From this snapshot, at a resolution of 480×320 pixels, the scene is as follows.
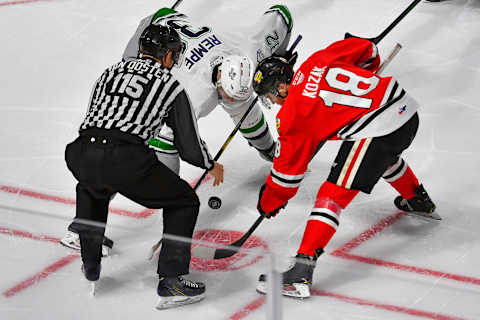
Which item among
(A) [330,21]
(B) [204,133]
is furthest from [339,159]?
(A) [330,21]

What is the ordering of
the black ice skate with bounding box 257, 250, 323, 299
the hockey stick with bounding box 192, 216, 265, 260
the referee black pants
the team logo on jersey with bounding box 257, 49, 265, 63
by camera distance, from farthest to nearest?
the team logo on jersey with bounding box 257, 49, 265, 63
the referee black pants
the hockey stick with bounding box 192, 216, 265, 260
the black ice skate with bounding box 257, 250, 323, 299

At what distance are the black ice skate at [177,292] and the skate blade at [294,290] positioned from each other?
1.09 ft

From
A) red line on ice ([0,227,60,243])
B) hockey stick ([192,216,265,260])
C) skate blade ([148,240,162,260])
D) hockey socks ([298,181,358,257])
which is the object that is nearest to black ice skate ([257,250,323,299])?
hockey stick ([192,216,265,260])

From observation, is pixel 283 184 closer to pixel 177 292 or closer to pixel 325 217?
pixel 325 217

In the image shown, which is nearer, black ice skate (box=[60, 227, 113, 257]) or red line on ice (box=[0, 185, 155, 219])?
black ice skate (box=[60, 227, 113, 257])

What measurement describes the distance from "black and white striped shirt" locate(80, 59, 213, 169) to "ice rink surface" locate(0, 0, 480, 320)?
38cm

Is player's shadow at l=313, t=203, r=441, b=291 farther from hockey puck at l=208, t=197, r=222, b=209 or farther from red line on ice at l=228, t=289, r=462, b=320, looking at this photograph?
hockey puck at l=208, t=197, r=222, b=209

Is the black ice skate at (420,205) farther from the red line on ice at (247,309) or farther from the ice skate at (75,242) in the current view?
the ice skate at (75,242)

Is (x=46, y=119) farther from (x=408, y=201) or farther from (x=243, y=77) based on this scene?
(x=408, y=201)

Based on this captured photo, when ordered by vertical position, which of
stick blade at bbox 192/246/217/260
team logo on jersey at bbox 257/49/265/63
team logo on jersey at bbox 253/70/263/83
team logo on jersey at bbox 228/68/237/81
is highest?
team logo on jersey at bbox 253/70/263/83

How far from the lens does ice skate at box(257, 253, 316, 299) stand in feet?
Answer: 5.50

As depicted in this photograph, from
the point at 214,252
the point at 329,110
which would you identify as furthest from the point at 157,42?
the point at 214,252

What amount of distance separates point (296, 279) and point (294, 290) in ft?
0.09

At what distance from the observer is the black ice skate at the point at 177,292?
2.24 meters
